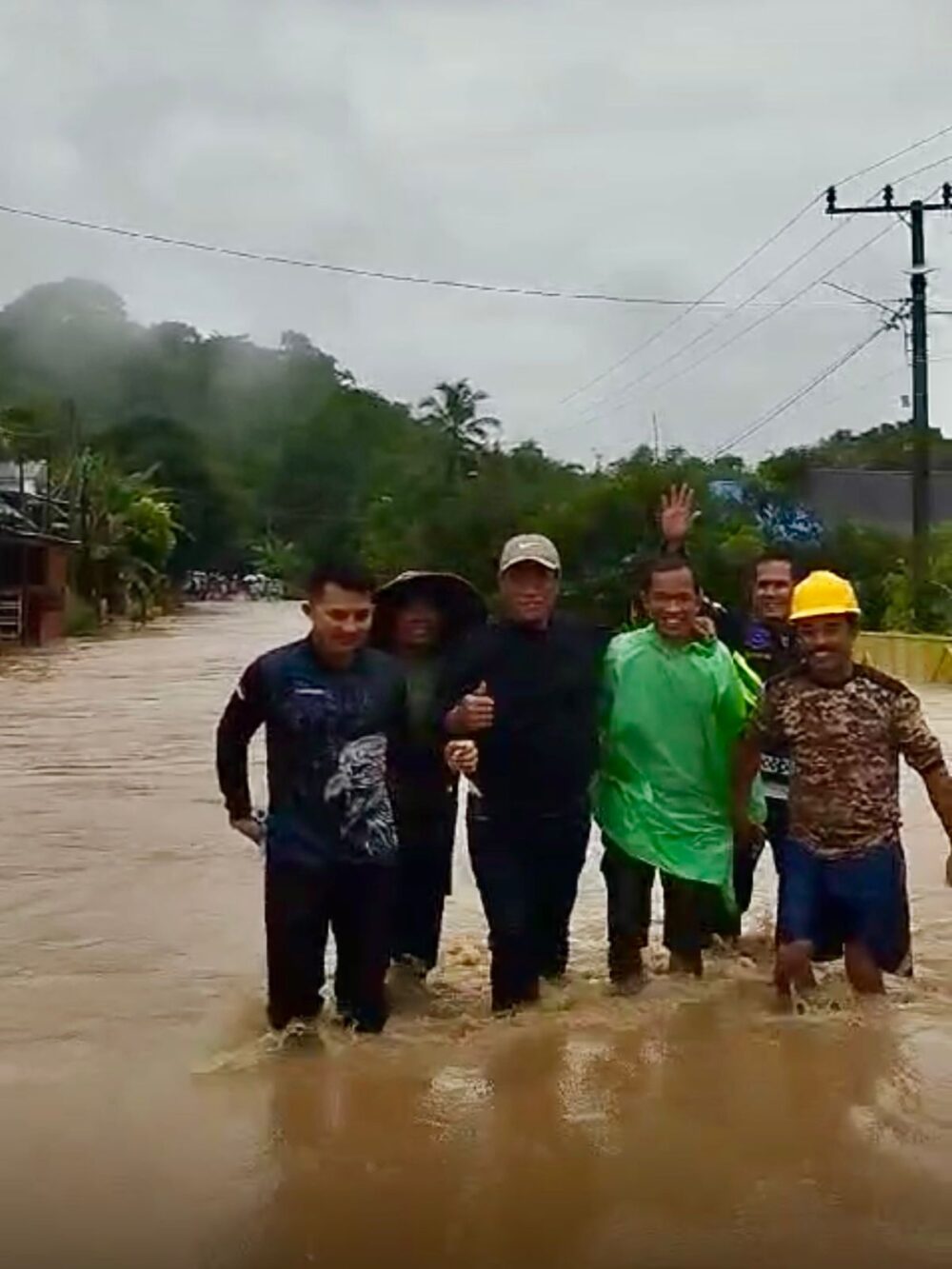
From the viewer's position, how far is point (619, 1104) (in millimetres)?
5742

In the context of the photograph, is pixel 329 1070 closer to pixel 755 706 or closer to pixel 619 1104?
pixel 619 1104

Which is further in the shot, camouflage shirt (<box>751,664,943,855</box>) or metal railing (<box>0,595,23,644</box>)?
metal railing (<box>0,595,23,644</box>)

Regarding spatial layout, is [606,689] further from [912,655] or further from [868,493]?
[868,493]

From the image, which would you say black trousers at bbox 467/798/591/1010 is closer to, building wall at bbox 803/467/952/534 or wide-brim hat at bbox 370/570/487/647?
wide-brim hat at bbox 370/570/487/647

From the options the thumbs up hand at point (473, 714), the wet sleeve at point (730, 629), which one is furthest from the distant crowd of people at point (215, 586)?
the thumbs up hand at point (473, 714)

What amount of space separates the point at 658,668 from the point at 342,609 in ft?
4.07

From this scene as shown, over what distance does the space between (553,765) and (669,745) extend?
420mm

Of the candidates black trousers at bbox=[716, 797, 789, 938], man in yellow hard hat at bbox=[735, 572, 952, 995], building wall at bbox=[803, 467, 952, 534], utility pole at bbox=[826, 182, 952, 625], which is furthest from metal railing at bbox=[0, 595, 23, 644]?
man in yellow hard hat at bbox=[735, 572, 952, 995]

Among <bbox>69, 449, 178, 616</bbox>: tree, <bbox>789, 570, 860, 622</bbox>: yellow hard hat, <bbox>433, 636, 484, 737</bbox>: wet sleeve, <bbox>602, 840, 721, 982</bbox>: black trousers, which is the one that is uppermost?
<bbox>69, 449, 178, 616</bbox>: tree

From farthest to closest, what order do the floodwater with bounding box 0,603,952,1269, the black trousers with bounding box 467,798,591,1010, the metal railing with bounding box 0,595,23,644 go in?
the metal railing with bounding box 0,595,23,644
the black trousers with bounding box 467,798,591,1010
the floodwater with bounding box 0,603,952,1269

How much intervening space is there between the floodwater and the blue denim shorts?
0.32 meters

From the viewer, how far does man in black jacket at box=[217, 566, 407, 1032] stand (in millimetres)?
5680

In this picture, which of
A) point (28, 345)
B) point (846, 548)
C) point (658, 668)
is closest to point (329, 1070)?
point (658, 668)

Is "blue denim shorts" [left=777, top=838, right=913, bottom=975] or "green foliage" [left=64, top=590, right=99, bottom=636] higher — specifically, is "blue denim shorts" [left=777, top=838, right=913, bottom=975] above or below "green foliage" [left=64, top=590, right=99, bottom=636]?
below
